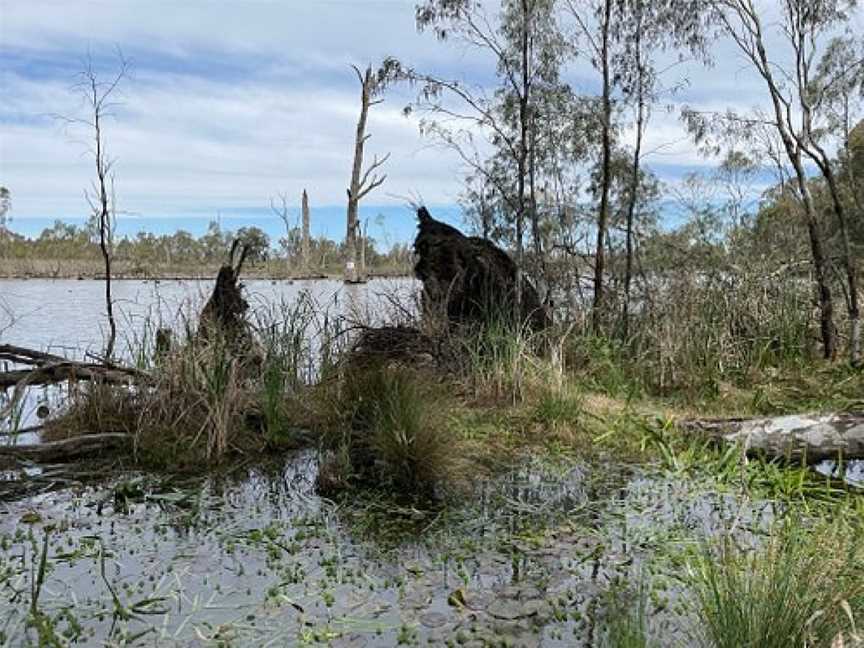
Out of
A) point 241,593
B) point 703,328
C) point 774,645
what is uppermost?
point 703,328

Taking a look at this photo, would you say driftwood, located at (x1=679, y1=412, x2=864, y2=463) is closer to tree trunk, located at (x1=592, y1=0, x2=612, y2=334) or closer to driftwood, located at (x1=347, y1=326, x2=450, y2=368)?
driftwood, located at (x1=347, y1=326, x2=450, y2=368)

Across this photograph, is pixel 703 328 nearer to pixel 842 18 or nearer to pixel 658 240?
pixel 658 240

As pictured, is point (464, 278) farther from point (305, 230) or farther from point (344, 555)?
point (305, 230)

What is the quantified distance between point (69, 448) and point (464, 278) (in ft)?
15.6

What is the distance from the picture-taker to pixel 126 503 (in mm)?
5035

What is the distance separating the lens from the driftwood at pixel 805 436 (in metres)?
5.84

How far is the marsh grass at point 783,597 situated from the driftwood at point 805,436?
324cm

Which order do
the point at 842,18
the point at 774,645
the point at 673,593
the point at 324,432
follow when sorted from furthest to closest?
1. the point at 842,18
2. the point at 324,432
3. the point at 673,593
4. the point at 774,645

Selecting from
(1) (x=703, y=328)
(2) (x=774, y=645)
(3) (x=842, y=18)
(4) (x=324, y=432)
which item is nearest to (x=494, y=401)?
(4) (x=324, y=432)

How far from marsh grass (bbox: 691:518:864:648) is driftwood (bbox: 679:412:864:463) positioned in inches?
128

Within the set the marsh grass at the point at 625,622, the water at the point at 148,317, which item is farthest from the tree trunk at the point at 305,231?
the marsh grass at the point at 625,622

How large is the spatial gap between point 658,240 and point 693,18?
3025mm

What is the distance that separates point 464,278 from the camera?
9195mm

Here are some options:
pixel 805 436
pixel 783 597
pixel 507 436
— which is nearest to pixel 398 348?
pixel 507 436
